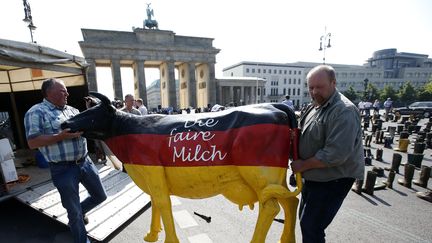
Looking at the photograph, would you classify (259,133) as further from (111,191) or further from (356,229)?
(111,191)

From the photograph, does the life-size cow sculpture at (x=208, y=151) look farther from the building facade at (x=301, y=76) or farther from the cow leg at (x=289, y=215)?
the building facade at (x=301, y=76)

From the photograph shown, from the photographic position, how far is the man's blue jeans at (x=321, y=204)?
7.32ft

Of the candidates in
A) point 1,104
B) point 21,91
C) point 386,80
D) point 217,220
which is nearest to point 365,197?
point 217,220

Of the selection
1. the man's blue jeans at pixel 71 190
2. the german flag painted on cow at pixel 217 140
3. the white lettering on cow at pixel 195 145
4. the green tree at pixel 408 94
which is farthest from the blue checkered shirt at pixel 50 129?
the green tree at pixel 408 94

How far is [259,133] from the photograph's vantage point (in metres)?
2.02

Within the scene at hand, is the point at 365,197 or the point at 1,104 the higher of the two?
the point at 1,104

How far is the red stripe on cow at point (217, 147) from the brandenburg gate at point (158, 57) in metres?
37.0

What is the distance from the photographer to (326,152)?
1990 mm

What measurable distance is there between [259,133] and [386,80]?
98169mm

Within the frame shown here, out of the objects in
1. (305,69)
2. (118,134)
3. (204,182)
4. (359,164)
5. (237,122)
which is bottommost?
(204,182)

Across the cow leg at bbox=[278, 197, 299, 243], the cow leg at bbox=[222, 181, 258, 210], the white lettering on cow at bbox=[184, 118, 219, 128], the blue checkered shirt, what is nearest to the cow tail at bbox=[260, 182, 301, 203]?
the cow leg at bbox=[222, 181, 258, 210]

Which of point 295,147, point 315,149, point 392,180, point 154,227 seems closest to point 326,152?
point 315,149

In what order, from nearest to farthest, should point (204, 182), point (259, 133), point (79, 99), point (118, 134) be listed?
point (259, 133) → point (204, 182) → point (118, 134) → point (79, 99)

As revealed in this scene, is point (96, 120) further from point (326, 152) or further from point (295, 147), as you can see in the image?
point (326, 152)
